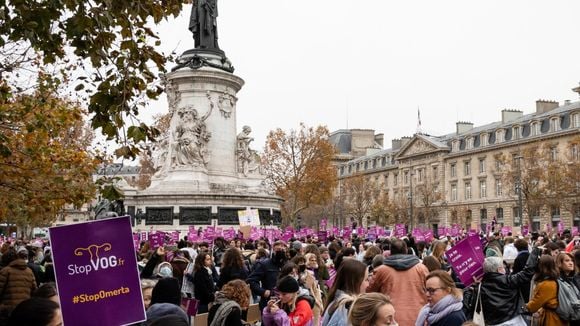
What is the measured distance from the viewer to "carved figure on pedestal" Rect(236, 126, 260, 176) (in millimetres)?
31672

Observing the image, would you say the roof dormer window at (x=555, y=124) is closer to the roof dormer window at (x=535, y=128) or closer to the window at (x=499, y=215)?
the roof dormer window at (x=535, y=128)

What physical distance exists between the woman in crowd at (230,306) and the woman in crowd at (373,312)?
6.44ft

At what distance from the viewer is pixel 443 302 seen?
570 cm

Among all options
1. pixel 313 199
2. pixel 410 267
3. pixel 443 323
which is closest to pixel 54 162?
pixel 410 267

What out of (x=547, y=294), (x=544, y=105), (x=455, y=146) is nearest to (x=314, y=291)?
(x=547, y=294)

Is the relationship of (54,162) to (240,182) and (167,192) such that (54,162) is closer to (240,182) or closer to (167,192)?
(167,192)

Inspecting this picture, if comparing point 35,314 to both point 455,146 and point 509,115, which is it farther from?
point 455,146

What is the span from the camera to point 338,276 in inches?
244

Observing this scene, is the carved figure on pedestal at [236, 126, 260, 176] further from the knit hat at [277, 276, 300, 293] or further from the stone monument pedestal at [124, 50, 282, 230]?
the knit hat at [277, 276, 300, 293]

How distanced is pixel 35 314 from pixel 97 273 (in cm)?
69

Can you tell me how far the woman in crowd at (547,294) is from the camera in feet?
24.2

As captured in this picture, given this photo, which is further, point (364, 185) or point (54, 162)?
point (364, 185)

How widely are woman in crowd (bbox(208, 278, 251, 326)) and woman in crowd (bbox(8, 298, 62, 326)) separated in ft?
7.21

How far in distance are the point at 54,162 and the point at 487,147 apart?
7061 centimetres
